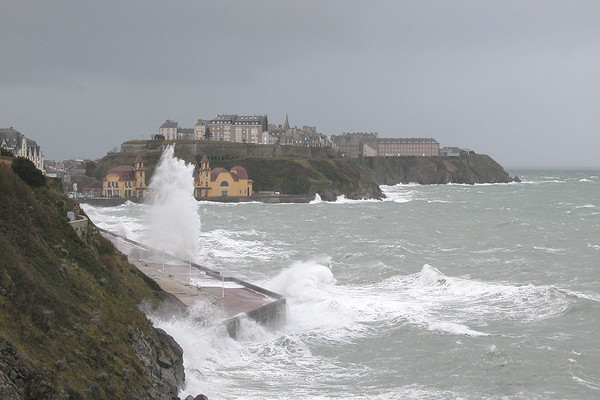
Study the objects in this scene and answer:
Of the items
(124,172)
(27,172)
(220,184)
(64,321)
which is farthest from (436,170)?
(64,321)

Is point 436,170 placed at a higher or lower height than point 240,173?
higher

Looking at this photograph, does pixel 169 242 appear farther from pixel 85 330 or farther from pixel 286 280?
pixel 85 330

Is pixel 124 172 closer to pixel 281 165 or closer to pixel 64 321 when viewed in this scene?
pixel 281 165

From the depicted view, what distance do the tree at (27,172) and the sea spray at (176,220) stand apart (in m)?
14.5

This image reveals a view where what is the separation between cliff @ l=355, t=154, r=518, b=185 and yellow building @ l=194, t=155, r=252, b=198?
261ft

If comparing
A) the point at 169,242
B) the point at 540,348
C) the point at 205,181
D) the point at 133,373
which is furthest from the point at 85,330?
the point at 205,181

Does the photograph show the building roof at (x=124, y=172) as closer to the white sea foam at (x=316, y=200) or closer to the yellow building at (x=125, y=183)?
the yellow building at (x=125, y=183)

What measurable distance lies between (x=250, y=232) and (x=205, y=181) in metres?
45.7

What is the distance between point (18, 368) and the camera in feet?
32.6

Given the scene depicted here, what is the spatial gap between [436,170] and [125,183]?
352 ft

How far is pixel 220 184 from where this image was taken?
307 feet

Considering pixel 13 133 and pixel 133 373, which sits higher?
pixel 13 133

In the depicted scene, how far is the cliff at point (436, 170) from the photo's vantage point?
17412cm

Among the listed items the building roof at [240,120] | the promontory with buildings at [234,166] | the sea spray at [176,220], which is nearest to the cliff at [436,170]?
the promontory with buildings at [234,166]
